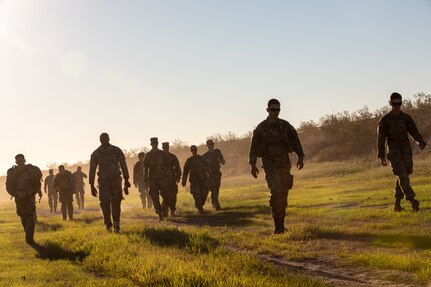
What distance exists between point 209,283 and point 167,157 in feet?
39.1

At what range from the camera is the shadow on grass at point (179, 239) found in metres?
9.25

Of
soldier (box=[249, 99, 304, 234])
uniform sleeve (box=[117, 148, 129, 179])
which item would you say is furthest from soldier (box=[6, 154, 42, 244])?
soldier (box=[249, 99, 304, 234])

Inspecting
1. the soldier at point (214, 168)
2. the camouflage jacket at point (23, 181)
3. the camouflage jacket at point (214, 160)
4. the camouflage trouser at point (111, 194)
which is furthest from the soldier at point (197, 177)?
the camouflage jacket at point (23, 181)

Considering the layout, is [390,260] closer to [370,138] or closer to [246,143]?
[370,138]

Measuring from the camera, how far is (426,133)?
43469 millimetres

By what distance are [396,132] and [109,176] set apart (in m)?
7.42

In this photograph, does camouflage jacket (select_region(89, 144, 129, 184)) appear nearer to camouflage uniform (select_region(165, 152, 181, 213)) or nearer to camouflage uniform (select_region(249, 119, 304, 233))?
camouflage uniform (select_region(165, 152, 181, 213))

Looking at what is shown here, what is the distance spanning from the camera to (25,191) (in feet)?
43.8

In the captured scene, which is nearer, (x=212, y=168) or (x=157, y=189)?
(x=157, y=189)

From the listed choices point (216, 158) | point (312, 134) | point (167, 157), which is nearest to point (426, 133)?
point (312, 134)

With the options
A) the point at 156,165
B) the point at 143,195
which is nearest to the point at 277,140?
the point at 156,165

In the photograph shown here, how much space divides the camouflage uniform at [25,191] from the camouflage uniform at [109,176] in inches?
62.4

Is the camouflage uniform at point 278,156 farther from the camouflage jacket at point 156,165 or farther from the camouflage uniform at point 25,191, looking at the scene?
the camouflage jacket at point 156,165

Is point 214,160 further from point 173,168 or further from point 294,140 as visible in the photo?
point 294,140
